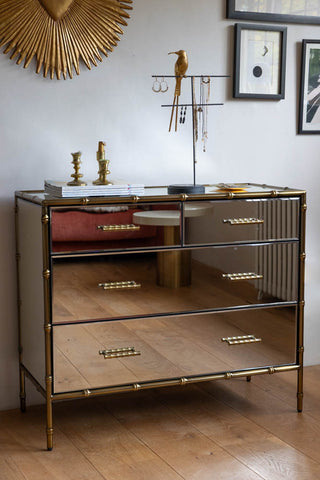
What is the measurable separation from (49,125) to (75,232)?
2.01 ft

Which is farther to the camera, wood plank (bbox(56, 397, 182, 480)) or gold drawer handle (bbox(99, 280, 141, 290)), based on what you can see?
gold drawer handle (bbox(99, 280, 141, 290))

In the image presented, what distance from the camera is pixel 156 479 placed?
2.32m

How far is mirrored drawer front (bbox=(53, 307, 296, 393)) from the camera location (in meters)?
2.55

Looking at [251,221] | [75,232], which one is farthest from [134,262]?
Result: [251,221]

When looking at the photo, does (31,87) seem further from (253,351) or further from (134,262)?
(253,351)

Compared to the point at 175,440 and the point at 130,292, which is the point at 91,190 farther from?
the point at 175,440

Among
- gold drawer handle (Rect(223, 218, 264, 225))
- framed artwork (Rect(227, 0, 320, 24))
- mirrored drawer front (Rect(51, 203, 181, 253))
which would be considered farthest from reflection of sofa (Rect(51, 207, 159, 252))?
framed artwork (Rect(227, 0, 320, 24))

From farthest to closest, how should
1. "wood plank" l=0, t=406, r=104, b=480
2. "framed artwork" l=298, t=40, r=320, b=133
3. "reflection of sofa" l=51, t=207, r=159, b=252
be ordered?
"framed artwork" l=298, t=40, r=320, b=133, "reflection of sofa" l=51, t=207, r=159, b=252, "wood plank" l=0, t=406, r=104, b=480

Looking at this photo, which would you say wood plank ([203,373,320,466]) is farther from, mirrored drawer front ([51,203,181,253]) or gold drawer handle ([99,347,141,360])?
mirrored drawer front ([51,203,181,253])

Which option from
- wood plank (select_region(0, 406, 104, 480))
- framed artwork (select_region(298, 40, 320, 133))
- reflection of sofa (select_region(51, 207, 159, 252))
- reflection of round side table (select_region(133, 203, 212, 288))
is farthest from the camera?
framed artwork (select_region(298, 40, 320, 133))

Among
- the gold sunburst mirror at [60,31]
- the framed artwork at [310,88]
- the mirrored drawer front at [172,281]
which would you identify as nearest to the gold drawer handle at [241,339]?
the mirrored drawer front at [172,281]

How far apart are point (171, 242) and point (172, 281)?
15 cm

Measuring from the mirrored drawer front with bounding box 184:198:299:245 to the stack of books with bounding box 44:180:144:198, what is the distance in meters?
0.23

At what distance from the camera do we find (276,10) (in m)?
3.12
